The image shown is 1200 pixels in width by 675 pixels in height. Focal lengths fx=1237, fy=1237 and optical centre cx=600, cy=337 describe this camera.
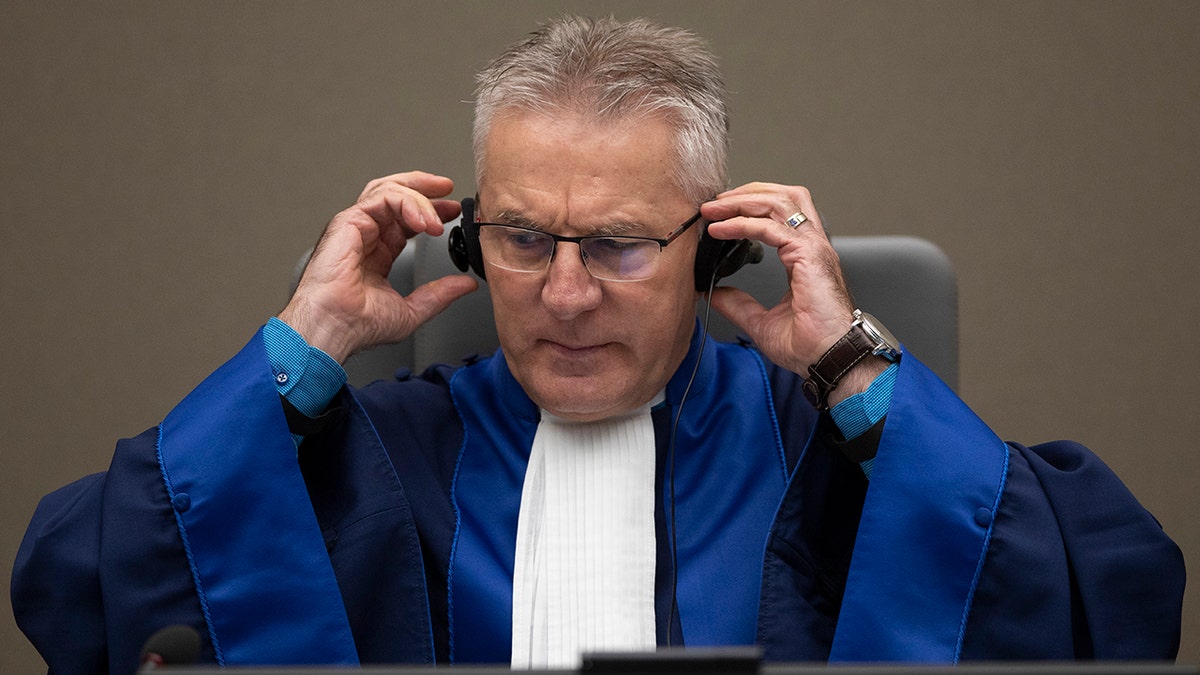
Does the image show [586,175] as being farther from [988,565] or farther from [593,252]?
[988,565]

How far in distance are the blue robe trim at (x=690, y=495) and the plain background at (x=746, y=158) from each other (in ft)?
3.02

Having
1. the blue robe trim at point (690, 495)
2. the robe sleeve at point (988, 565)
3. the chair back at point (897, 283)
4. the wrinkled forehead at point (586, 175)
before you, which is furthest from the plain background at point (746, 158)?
the robe sleeve at point (988, 565)

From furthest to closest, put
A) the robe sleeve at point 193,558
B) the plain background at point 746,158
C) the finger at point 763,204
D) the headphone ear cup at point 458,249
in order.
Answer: the plain background at point 746,158 → the headphone ear cup at point 458,249 → the finger at point 763,204 → the robe sleeve at point 193,558

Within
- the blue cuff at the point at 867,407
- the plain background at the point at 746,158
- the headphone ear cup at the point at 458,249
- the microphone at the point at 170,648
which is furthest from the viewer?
the plain background at the point at 746,158

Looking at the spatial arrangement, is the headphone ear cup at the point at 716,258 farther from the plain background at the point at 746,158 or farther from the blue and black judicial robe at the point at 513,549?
the plain background at the point at 746,158

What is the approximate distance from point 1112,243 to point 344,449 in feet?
5.75

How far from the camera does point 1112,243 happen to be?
2596mm

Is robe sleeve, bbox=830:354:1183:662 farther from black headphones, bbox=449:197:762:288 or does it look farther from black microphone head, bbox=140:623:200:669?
black microphone head, bbox=140:623:200:669

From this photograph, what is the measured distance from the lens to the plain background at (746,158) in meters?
2.56

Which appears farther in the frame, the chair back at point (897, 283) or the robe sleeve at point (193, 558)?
the chair back at point (897, 283)

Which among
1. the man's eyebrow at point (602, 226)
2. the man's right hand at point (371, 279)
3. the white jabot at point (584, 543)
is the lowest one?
the white jabot at point (584, 543)

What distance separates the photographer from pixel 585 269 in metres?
1.55

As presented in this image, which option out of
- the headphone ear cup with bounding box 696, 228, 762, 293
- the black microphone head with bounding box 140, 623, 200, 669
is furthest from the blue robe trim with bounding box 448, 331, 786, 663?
the black microphone head with bounding box 140, 623, 200, 669

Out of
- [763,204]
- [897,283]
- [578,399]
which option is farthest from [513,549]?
[897,283]
